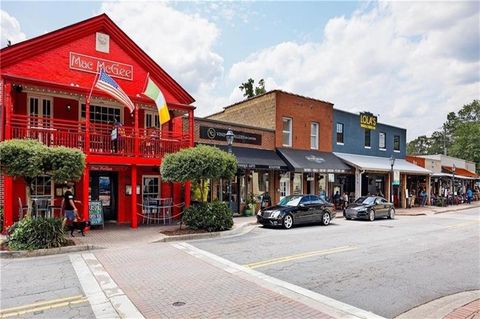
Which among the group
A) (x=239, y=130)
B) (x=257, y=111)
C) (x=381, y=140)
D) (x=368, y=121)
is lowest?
(x=239, y=130)

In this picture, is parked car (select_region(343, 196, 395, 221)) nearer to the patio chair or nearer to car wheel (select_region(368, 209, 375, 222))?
car wheel (select_region(368, 209, 375, 222))

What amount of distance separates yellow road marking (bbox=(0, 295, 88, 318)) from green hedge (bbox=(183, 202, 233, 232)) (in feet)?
23.3

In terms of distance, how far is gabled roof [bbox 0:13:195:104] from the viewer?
1321cm

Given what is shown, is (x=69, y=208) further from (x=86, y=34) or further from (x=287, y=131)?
(x=287, y=131)

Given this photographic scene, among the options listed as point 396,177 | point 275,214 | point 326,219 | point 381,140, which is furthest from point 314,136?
point 275,214

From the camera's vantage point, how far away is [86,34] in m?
14.9

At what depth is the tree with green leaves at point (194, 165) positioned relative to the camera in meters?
12.8

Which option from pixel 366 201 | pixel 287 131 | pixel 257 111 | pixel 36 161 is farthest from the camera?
pixel 257 111

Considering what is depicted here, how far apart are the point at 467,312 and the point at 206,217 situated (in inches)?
357

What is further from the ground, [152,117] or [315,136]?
[152,117]

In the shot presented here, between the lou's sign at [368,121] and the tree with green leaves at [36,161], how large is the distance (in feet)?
77.6

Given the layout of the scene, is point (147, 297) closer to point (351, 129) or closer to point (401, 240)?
point (401, 240)

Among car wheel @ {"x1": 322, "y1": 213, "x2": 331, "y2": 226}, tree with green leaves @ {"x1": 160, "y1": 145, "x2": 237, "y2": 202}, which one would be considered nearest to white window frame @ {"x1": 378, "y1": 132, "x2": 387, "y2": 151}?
car wheel @ {"x1": 322, "y1": 213, "x2": 331, "y2": 226}

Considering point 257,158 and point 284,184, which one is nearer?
point 257,158
